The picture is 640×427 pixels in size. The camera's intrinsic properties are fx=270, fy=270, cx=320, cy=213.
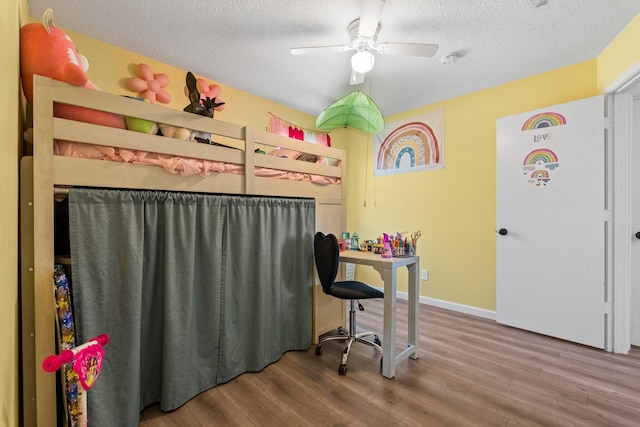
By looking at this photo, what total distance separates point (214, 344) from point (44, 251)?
3.32ft

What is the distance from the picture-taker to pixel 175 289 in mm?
1533

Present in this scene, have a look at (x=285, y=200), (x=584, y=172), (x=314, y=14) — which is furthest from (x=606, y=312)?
(x=314, y=14)

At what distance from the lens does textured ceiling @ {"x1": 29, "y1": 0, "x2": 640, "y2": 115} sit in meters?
1.81

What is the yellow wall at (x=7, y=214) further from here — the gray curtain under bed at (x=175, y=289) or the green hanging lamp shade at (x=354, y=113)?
the green hanging lamp shade at (x=354, y=113)

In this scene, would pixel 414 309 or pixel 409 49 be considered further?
pixel 414 309

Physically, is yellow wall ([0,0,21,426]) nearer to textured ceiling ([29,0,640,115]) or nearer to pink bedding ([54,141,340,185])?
pink bedding ([54,141,340,185])

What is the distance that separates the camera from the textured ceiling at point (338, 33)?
1.81 meters

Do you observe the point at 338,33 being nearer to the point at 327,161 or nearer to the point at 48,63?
the point at 327,161

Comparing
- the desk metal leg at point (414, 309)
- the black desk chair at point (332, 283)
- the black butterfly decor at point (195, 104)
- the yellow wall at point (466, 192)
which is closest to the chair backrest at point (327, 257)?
the black desk chair at point (332, 283)

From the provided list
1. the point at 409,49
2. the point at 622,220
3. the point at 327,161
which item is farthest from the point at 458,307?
the point at 409,49

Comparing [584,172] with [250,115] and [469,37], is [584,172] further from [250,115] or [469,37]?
[250,115]

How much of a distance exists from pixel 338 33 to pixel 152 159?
164 cm

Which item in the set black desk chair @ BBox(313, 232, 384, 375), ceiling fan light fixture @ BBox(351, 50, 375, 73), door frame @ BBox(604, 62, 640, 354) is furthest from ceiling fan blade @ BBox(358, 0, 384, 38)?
door frame @ BBox(604, 62, 640, 354)

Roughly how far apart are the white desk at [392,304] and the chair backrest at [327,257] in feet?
0.61
